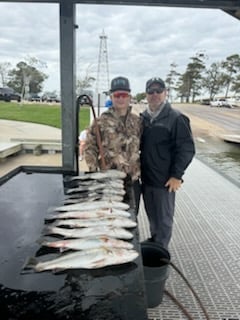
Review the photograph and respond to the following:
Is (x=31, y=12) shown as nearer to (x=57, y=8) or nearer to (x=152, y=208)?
(x=57, y=8)

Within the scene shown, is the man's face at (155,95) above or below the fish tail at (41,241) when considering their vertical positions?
above

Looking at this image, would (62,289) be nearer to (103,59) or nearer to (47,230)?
(47,230)

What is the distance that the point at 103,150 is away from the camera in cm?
260

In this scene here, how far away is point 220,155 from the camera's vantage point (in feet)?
33.6

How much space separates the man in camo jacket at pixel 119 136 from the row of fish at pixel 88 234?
45 centimetres

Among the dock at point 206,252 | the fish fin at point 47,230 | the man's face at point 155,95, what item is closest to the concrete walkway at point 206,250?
the dock at point 206,252

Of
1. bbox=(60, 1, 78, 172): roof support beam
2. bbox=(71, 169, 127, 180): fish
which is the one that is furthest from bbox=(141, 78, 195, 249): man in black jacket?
bbox=(60, 1, 78, 172): roof support beam

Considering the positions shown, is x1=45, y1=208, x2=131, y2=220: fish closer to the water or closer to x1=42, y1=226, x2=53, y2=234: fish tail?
x1=42, y1=226, x2=53, y2=234: fish tail

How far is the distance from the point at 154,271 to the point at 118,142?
3.50 ft

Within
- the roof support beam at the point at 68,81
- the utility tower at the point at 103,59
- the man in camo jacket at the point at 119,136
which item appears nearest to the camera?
the man in camo jacket at the point at 119,136

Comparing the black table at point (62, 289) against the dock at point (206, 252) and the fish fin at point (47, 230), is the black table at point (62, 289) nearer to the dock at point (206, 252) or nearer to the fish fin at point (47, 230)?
the fish fin at point (47, 230)

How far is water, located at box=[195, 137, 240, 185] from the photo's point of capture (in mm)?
8008

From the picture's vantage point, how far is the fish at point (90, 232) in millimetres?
1473

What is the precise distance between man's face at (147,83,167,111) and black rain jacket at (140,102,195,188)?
0.07 metres
